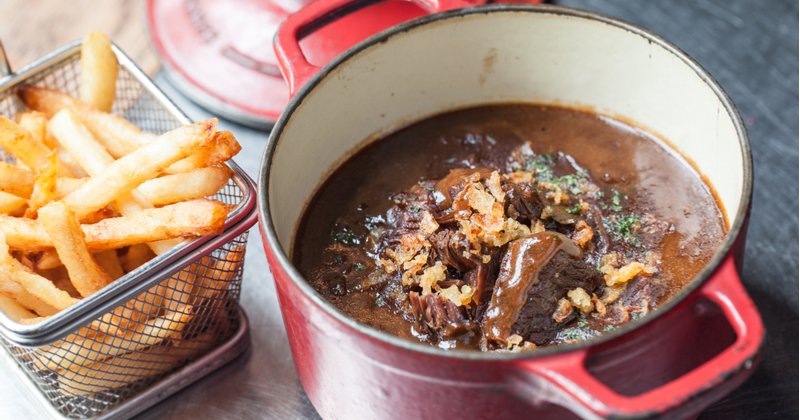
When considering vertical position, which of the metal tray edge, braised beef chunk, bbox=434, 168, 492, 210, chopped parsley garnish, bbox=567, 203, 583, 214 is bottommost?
the metal tray edge

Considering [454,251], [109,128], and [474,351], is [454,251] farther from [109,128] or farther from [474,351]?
[109,128]

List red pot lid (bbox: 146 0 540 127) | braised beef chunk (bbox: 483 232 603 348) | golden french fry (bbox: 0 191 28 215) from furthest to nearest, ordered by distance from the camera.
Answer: red pot lid (bbox: 146 0 540 127) < golden french fry (bbox: 0 191 28 215) < braised beef chunk (bbox: 483 232 603 348)

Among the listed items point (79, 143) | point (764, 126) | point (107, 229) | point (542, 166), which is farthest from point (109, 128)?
point (764, 126)

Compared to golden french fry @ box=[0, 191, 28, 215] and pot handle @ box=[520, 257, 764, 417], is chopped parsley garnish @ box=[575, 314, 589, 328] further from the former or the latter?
golden french fry @ box=[0, 191, 28, 215]

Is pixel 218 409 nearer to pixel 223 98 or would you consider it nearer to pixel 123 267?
pixel 123 267

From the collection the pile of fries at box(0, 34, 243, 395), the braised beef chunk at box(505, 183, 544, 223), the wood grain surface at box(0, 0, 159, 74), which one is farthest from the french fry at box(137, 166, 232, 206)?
the wood grain surface at box(0, 0, 159, 74)

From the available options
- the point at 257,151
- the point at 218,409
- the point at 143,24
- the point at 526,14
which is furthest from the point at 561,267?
the point at 143,24

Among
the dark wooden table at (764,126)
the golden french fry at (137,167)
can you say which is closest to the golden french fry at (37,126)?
the golden french fry at (137,167)

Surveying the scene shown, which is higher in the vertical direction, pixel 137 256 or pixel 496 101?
pixel 496 101
